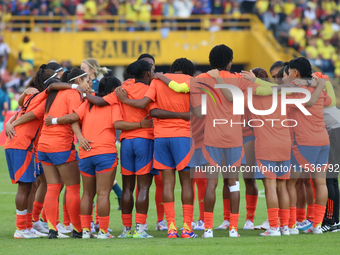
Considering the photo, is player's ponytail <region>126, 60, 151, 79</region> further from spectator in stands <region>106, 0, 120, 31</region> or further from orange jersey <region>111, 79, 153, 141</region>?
spectator in stands <region>106, 0, 120, 31</region>

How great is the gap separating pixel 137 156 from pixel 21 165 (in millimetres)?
1490

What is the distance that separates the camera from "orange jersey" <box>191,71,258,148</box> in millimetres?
6328

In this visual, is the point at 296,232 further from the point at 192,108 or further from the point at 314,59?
the point at 314,59

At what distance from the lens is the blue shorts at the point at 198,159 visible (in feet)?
21.2

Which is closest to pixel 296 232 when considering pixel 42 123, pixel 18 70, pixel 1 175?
pixel 42 123

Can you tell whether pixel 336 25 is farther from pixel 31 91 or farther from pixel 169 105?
pixel 31 91

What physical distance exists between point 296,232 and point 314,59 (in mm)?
19841

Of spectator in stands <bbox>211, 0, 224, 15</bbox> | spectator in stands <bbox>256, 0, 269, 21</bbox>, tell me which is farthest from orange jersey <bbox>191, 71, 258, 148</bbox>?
spectator in stands <bbox>256, 0, 269, 21</bbox>

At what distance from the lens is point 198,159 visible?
6754 millimetres

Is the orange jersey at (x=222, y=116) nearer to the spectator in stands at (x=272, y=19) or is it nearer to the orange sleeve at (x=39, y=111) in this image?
the orange sleeve at (x=39, y=111)

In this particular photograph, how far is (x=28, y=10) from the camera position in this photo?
24.5m

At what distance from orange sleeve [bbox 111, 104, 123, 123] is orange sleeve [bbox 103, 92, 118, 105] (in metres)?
0.06

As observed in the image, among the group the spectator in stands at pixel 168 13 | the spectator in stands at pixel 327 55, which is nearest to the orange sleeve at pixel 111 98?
the spectator in stands at pixel 168 13

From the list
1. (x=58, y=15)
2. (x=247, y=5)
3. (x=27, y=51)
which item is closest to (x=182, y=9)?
(x=247, y=5)
